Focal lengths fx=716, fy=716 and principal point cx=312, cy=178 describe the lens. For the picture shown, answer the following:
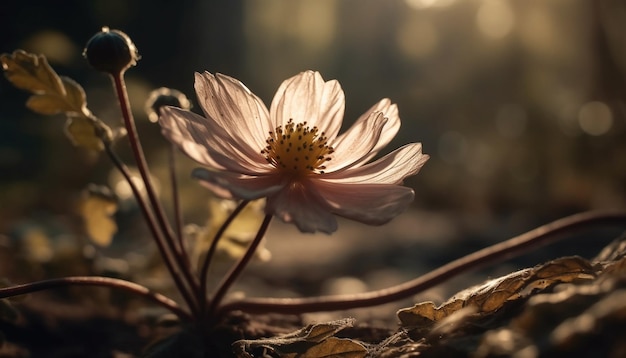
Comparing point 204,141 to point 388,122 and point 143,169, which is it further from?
point 388,122

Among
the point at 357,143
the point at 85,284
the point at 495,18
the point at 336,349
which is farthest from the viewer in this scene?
the point at 495,18

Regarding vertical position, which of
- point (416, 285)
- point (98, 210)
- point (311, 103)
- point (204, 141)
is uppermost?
point (98, 210)

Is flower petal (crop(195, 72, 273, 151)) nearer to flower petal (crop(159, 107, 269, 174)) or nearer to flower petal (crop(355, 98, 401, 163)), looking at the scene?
flower petal (crop(159, 107, 269, 174))

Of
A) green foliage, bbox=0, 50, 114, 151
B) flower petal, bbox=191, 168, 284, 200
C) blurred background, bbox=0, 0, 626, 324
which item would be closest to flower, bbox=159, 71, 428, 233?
flower petal, bbox=191, 168, 284, 200

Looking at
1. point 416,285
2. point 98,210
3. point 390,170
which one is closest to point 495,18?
point 98,210

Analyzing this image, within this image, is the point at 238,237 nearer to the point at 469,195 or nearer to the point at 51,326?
the point at 51,326

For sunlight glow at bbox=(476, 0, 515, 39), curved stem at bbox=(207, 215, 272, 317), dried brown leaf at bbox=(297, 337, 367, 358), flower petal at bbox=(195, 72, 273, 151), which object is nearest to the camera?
dried brown leaf at bbox=(297, 337, 367, 358)

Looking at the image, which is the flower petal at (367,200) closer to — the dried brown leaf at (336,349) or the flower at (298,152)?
the flower at (298,152)

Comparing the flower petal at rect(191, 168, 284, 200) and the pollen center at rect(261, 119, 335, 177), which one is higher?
the pollen center at rect(261, 119, 335, 177)
